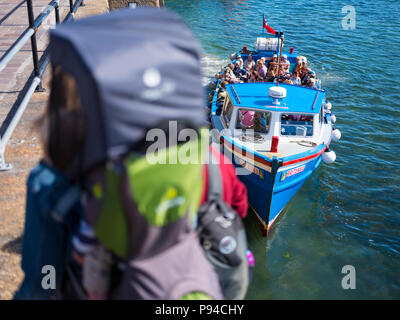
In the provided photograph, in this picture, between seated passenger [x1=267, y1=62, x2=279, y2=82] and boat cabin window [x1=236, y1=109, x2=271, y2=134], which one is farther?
seated passenger [x1=267, y1=62, x2=279, y2=82]

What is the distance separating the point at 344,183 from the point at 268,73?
12.8 ft

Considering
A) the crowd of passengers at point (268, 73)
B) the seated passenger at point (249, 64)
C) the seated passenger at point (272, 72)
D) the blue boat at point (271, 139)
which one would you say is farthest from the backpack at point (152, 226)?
the seated passenger at point (249, 64)

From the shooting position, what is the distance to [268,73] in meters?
12.8

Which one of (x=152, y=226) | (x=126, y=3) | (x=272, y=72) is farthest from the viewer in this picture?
(x=272, y=72)

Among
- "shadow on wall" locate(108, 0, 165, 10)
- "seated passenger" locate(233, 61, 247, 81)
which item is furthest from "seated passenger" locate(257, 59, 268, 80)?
"shadow on wall" locate(108, 0, 165, 10)

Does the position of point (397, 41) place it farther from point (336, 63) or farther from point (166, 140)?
point (166, 140)

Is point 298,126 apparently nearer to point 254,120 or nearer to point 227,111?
point 254,120

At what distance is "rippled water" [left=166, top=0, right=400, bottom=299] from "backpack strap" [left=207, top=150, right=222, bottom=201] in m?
6.66

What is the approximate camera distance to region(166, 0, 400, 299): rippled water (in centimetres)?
809

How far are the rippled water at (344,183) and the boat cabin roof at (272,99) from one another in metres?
2.20

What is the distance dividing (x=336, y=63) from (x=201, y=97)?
1837 cm

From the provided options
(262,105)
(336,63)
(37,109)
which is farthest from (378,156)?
(37,109)

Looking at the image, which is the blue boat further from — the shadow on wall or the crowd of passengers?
the shadow on wall

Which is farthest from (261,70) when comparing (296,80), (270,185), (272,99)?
(270,185)
